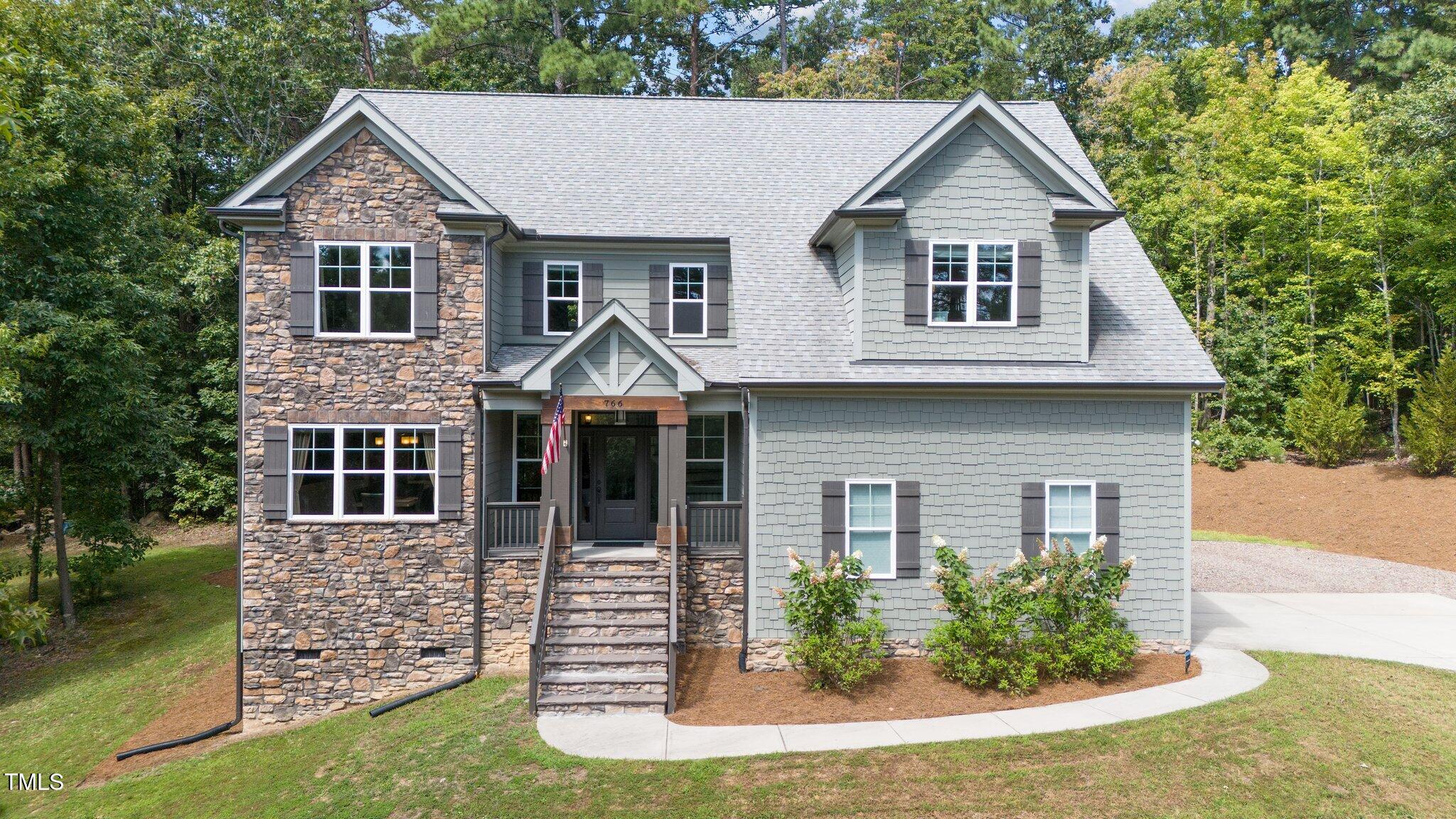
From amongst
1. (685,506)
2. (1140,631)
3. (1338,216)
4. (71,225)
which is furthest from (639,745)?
(1338,216)

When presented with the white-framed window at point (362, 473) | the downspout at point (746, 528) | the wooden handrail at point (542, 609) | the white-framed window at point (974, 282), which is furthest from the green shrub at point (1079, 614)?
the white-framed window at point (362, 473)

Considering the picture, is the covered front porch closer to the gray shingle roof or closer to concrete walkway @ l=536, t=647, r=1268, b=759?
the gray shingle roof

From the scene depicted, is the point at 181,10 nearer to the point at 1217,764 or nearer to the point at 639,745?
the point at 639,745

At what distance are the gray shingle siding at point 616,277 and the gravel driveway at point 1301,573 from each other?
11.6 metres

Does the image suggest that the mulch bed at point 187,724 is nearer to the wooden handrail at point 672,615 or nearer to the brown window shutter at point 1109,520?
the wooden handrail at point 672,615

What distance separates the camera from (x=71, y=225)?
53.4 ft

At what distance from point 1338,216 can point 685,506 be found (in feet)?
83.9

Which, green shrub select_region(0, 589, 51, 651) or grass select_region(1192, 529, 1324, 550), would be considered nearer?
green shrub select_region(0, 589, 51, 651)

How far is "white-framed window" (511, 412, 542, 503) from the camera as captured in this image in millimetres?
13305

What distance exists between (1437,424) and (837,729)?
872 inches

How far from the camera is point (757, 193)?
14.3m

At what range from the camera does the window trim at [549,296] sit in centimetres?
1312

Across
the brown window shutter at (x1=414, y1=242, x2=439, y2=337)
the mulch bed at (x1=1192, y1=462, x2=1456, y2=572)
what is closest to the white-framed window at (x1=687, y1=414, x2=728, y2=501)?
the brown window shutter at (x1=414, y1=242, x2=439, y2=337)

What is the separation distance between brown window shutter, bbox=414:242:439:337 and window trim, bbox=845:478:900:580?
6856 mm
